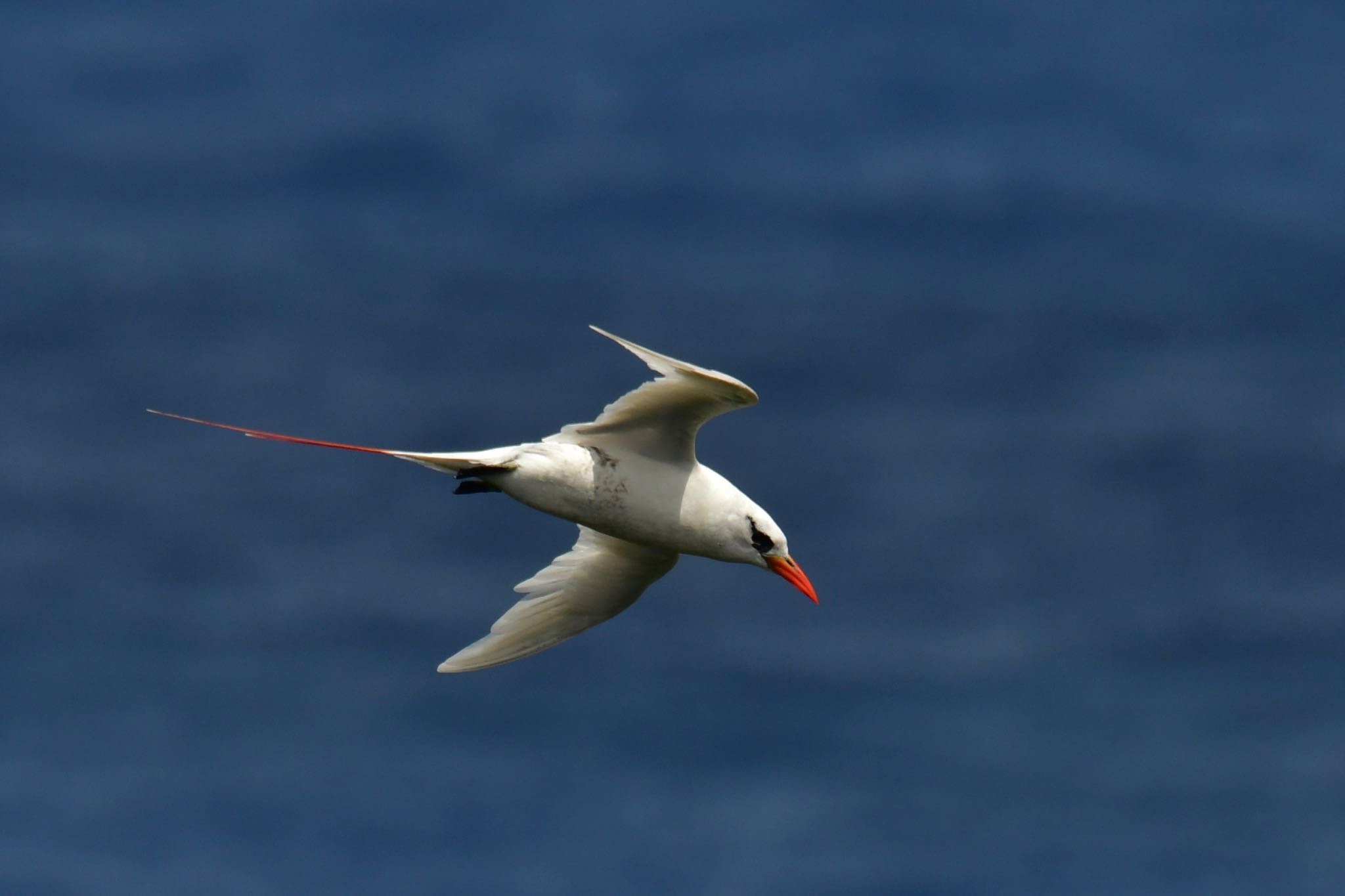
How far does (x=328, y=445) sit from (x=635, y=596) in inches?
190

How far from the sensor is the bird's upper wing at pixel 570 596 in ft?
59.0

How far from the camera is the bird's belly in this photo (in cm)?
1543

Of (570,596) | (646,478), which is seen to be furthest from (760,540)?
(570,596)

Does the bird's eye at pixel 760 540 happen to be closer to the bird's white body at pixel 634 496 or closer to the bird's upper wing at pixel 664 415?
the bird's white body at pixel 634 496

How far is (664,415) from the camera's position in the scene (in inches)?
615


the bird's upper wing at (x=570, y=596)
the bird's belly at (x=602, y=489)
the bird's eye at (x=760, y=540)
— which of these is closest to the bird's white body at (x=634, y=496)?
the bird's belly at (x=602, y=489)

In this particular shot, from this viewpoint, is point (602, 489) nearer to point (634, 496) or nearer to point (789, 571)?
point (634, 496)

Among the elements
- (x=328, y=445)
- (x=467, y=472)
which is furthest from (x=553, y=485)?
(x=328, y=445)

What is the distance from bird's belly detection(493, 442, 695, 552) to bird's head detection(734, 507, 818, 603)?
45 centimetres

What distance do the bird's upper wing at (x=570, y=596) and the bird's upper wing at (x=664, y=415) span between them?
2.20 meters

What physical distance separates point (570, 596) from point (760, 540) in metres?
2.79

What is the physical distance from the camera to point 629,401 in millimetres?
15492

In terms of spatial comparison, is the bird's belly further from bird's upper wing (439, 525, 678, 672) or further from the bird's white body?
bird's upper wing (439, 525, 678, 672)

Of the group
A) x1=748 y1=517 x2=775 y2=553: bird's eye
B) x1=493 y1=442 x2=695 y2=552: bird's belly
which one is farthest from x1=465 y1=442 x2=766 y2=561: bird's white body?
x1=748 y1=517 x2=775 y2=553: bird's eye
